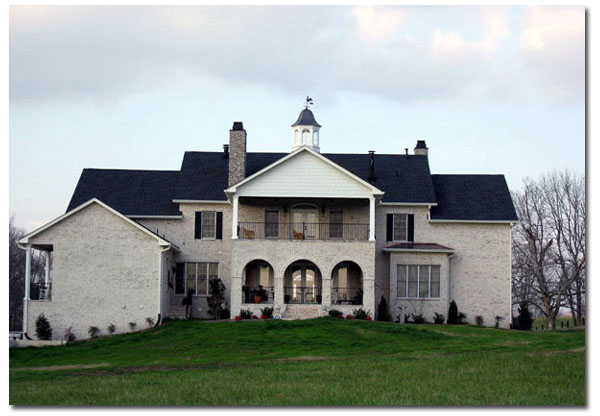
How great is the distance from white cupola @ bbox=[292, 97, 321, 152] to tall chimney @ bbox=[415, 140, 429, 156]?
5.41 metres

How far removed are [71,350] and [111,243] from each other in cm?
667

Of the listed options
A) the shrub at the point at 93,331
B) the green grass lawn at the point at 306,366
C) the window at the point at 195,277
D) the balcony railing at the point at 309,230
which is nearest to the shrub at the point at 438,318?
the green grass lawn at the point at 306,366

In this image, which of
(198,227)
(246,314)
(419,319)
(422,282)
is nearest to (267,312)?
(246,314)

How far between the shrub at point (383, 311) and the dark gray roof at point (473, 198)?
559 centimetres

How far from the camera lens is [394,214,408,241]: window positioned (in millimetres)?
46406

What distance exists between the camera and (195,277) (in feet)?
151

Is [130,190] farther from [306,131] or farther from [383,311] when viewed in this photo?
[383,311]

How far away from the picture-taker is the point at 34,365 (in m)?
33.3

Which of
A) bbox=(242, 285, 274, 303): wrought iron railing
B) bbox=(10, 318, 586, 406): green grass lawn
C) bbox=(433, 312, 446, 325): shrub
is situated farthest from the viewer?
bbox=(433, 312, 446, 325): shrub

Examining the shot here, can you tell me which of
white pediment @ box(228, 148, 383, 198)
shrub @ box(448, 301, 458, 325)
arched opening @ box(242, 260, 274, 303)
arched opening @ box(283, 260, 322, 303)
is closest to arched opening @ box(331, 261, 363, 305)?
arched opening @ box(283, 260, 322, 303)

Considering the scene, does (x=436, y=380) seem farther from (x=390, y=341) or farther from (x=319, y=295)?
(x=319, y=295)

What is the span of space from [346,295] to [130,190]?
468 inches

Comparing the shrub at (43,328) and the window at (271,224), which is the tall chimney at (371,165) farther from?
the shrub at (43,328)

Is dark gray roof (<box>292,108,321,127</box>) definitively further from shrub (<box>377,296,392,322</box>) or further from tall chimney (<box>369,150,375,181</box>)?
shrub (<box>377,296,392,322</box>)
